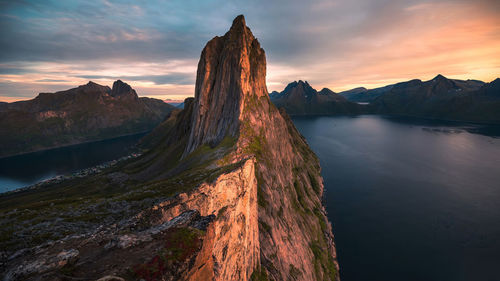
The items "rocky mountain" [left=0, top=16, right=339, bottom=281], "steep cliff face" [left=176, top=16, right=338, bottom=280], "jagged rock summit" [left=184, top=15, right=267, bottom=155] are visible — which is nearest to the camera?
"rocky mountain" [left=0, top=16, right=339, bottom=281]

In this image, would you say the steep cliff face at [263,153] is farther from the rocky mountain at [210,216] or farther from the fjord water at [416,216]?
the fjord water at [416,216]

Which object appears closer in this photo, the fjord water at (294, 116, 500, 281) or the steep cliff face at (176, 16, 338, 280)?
the steep cliff face at (176, 16, 338, 280)

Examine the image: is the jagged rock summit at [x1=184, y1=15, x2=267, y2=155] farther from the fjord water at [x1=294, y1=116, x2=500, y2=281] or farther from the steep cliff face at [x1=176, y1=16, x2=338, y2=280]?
the fjord water at [x1=294, y1=116, x2=500, y2=281]

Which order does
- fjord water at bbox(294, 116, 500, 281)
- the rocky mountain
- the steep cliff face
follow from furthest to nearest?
fjord water at bbox(294, 116, 500, 281)
the steep cliff face
the rocky mountain

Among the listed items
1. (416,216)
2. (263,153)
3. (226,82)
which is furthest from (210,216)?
(416,216)

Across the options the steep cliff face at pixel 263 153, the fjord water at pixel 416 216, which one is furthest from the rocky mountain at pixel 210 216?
the fjord water at pixel 416 216

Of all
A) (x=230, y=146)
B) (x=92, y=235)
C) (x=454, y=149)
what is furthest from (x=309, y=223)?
(x=454, y=149)

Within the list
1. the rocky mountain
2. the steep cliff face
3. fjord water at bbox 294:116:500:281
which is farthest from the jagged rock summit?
fjord water at bbox 294:116:500:281

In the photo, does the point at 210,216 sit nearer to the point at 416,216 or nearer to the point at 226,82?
the point at 226,82
